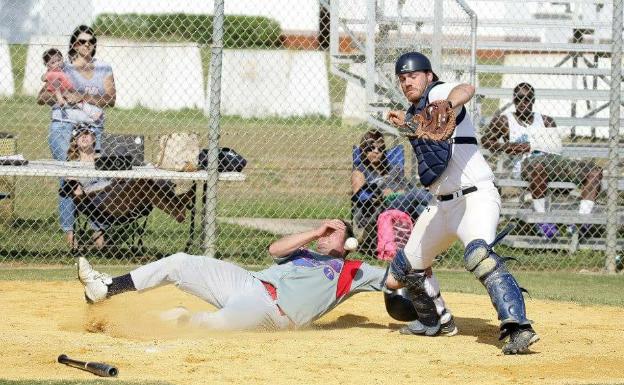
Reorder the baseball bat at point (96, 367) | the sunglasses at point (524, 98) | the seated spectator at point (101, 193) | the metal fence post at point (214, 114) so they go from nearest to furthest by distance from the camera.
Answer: the baseball bat at point (96, 367), the metal fence post at point (214, 114), the seated spectator at point (101, 193), the sunglasses at point (524, 98)

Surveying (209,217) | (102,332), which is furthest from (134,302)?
(209,217)

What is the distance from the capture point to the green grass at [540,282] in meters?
9.92

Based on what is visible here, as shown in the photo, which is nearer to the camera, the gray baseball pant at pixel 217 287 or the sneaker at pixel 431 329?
the gray baseball pant at pixel 217 287

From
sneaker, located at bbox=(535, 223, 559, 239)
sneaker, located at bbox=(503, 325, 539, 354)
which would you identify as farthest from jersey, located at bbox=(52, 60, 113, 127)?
sneaker, located at bbox=(503, 325, 539, 354)

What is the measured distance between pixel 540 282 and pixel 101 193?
4.41 meters

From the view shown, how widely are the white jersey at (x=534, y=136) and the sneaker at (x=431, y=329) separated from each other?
5.16 meters

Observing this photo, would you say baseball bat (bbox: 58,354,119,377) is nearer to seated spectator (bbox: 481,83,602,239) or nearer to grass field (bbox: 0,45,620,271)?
grass field (bbox: 0,45,620,271)

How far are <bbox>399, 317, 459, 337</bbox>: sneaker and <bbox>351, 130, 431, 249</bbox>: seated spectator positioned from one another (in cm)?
371

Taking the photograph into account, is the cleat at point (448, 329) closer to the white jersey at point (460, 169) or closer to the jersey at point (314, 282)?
the jersey at point (314, 282)

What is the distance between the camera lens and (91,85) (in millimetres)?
11367

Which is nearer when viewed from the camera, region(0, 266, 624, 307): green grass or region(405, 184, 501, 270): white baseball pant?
region(405, 184, 501, 270): white baseball pant

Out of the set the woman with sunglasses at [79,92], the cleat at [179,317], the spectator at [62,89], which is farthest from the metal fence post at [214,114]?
the cleat at [179,317]

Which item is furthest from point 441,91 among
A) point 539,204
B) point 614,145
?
point 539,204

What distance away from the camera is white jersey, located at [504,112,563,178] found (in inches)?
501
